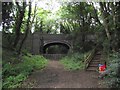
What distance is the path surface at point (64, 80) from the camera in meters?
11.1

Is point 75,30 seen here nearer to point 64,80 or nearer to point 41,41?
point 41,41

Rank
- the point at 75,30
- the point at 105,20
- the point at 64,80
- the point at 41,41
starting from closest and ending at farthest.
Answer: the point at 64,80, the point at 105,20, the point at 75,30, the point at 41,41

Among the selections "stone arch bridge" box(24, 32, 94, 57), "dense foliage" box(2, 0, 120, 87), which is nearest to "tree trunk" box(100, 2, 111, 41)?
"dense foliage" box(2, 0, 120, 87)

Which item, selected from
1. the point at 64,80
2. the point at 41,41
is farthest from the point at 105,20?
the point at 41,41

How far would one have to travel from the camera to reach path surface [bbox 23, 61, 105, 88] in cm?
1108

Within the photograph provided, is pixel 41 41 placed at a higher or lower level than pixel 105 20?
lower

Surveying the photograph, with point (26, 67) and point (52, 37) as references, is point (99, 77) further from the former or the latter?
point (52, 37)

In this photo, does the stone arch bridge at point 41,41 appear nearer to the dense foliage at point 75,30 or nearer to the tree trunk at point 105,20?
the dense foliage at point 75,30

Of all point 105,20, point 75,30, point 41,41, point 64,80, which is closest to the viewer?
point 64,80

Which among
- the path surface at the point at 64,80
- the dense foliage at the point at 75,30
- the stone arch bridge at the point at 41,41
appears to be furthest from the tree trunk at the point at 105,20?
the stone arch bridge at the point at 41,41

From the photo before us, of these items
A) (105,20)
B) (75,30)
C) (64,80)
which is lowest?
(64,80)

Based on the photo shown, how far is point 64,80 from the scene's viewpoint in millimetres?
12195

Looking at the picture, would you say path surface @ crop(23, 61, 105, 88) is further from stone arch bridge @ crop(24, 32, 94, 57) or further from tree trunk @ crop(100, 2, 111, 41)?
stone arch bridge @ crop(24, 32, 94, 57)

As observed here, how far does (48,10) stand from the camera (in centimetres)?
2589
